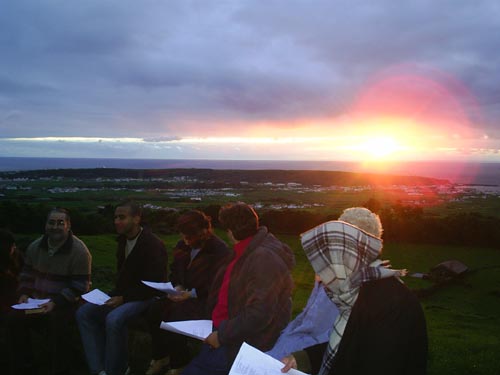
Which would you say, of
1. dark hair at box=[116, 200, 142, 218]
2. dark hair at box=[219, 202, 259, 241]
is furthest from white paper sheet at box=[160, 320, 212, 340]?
dark hair at box=[116, 200, 142, 218]

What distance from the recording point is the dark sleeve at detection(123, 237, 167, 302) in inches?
178

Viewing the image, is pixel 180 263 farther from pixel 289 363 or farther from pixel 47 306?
pixel 289 363

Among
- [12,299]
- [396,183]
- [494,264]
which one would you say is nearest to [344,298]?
[12,299]

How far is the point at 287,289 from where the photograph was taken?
10.9 ft

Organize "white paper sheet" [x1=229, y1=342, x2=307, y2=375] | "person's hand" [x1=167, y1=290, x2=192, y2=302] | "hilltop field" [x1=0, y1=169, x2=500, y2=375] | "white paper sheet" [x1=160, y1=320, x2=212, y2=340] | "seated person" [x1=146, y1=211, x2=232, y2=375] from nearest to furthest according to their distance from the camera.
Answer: "white paper sheet" [x1=229, y1=342, x2=307, y2=375] → "white paper sheet" [x1=160, y1=320, x2=212, y2=340] → "seated person" [x1=146, y1=211, x2=232, y2=375] → "person's hand" [x1=167, y1=290, x2=192, y2=302] → "hilltop field" [x1=0, y1=169, x2=500, y2=375]

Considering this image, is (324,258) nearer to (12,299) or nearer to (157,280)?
(157,280)

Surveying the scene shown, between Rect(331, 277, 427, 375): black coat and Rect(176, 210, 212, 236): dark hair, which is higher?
Rect(176, 210, 212, 236): dark hair

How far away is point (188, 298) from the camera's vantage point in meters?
4.34

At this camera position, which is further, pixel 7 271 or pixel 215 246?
pixel 7 271

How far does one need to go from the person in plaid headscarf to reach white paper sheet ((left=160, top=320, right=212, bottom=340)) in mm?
1238

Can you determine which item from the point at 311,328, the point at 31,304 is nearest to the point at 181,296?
the point at 311,328

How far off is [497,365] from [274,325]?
283 centimetres

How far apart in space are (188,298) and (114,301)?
803mm

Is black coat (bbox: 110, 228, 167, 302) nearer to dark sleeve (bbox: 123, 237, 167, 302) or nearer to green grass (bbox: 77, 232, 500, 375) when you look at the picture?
dark sleeve (bbox: 123, 237, 167, 302)
